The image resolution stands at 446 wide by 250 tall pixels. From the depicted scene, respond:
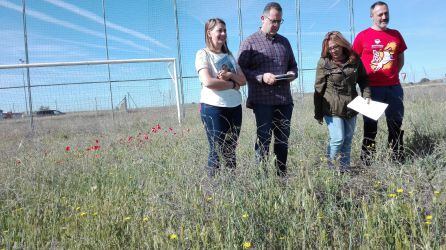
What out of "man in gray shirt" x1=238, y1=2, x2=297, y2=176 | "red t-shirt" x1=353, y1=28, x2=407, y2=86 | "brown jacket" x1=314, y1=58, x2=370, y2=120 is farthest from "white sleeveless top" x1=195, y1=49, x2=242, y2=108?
"red t-shirt" x1=353, y1=28, x2=407, y2=86

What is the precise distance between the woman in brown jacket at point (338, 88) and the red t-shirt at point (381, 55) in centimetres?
38

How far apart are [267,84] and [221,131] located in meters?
0.63

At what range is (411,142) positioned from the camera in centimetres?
438

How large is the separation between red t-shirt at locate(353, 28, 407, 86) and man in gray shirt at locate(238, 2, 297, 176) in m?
0.96

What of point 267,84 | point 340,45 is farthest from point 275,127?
point 340,45

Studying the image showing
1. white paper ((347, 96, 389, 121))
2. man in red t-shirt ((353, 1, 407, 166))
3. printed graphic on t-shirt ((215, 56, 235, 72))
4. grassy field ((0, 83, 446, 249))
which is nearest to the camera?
grassy field ((0, 83, 446, 249))

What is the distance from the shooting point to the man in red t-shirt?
359 centimetres

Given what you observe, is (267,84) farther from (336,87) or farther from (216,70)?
(336,87)

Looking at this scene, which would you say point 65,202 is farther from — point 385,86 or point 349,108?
point 385,86

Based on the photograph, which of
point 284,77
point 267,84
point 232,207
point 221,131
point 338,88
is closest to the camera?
point 232,207

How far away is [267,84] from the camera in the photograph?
3.14 m

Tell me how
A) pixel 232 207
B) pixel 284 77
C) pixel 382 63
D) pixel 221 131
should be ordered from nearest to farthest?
pixel 232 207, pixel 221 131, pixel 284 77, pixel 382 63

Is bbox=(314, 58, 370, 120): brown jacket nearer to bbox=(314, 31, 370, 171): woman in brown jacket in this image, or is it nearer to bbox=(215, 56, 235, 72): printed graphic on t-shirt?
bbox=(314, 31, 370, 171): woman in brown jacket

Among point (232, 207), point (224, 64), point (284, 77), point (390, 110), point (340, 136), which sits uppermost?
point (224, 64)
